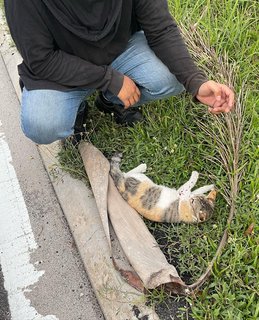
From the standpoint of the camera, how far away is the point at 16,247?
2.49 m

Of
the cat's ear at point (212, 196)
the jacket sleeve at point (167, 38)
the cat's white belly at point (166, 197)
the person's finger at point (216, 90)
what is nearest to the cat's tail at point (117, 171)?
the cat's white belly at point (166, 197)

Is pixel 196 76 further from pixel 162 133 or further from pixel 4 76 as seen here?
pixel 4 76

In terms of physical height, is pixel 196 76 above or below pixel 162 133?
above

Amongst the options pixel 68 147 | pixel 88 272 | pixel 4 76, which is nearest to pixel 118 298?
pixel 88 272

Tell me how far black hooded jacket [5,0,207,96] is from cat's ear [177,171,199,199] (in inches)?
20.3

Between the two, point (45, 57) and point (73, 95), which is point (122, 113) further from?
point (45, 57)

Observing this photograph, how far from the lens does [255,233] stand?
225 centimetres

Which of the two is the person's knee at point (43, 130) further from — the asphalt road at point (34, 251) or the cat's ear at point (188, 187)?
the cat's ear at point (188, 187)

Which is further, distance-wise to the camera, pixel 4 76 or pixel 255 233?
pixel 4 76

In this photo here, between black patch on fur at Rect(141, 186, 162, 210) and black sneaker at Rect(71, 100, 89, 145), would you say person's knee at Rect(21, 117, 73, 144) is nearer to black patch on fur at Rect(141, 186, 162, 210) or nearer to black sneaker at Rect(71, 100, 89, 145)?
black sneaker at Rect(71, 100, 89, 145)

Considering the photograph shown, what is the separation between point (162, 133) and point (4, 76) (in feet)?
5.30

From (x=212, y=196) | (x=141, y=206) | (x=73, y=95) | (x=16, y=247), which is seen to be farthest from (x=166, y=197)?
(x=16, y=247)

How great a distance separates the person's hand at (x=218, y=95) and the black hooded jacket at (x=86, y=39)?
55mm

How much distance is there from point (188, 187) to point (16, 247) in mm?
1043
